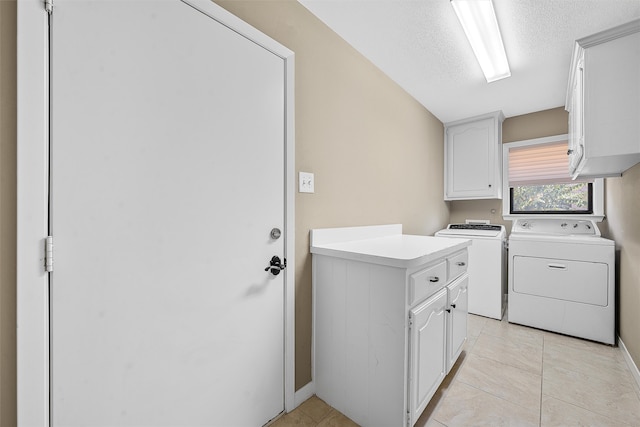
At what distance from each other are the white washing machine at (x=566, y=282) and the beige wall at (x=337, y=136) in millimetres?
1111

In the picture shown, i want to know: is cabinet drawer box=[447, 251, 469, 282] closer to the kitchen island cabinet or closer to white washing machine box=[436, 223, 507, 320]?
the kitchen island cabinet

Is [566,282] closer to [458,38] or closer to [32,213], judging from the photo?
[458,38]

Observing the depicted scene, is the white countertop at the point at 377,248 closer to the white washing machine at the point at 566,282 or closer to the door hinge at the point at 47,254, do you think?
the door hinge at the point at 47,254

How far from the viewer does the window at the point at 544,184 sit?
2.89m

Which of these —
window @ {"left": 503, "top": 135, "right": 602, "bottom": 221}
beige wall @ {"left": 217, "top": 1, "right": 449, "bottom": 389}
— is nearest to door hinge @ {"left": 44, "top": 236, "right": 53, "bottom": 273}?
beige wall @ {"left": 217, "top": 1, "right": 449, "bottom": 389}

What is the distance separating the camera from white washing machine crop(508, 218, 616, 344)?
2.17 metres

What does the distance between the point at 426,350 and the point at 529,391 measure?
861 mm

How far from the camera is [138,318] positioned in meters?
0.92

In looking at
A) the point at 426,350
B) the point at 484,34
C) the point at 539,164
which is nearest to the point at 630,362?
the point at 426,350

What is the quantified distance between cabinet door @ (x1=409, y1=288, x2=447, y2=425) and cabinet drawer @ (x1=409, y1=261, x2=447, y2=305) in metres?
0.04

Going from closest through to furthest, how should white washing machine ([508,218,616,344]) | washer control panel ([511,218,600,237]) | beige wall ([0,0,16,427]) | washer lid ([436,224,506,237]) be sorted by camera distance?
beige wall ([0,0,16,427]) < white washing machine ([508,218,616,344]) < washer control panel ([511,218,600,237]) < washer lid ([436,224,506,237])

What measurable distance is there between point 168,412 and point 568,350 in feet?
9.17

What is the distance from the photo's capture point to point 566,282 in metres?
2.33

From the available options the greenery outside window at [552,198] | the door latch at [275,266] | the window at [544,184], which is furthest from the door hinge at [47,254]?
the greenery outside window at [552,198]
